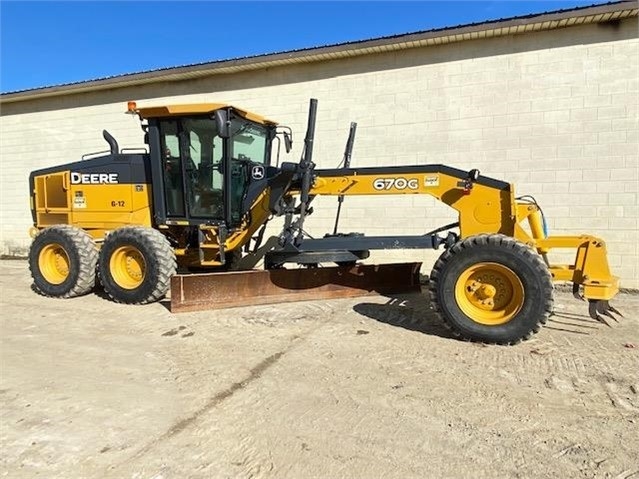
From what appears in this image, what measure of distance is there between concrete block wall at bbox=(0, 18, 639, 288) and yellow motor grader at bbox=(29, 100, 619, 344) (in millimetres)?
2208

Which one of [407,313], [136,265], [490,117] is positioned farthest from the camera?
[490,117]

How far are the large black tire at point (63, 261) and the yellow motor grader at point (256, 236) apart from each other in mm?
19

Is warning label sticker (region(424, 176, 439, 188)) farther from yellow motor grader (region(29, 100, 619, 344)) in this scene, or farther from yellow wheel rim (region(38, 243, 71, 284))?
yellow wheel rim (region(38, 243, 71, 284))

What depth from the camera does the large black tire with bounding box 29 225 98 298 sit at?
6.85 meters

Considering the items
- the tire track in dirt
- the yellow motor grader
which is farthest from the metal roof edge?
the tire track in dirt

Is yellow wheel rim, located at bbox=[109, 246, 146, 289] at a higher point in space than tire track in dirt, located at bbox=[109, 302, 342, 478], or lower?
higher

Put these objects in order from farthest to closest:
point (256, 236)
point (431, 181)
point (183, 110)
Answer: point (256, 236), point (183, 110), point (431, 181)

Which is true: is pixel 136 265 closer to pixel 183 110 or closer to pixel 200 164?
pixel 200 164

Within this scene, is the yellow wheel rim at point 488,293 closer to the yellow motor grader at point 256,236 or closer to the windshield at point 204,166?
the yellow motor grader at point 256,236

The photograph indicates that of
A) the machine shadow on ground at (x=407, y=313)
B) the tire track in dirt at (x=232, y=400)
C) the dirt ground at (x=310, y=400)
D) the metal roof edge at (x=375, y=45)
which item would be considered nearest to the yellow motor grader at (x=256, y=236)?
the machine shadow on ground at (x=407, y=313)

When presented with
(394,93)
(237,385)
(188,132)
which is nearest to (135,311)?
(188,132)

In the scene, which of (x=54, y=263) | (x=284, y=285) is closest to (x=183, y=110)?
(x=284, y=285)

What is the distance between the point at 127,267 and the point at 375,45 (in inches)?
211

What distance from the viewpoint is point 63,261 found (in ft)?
23.7
